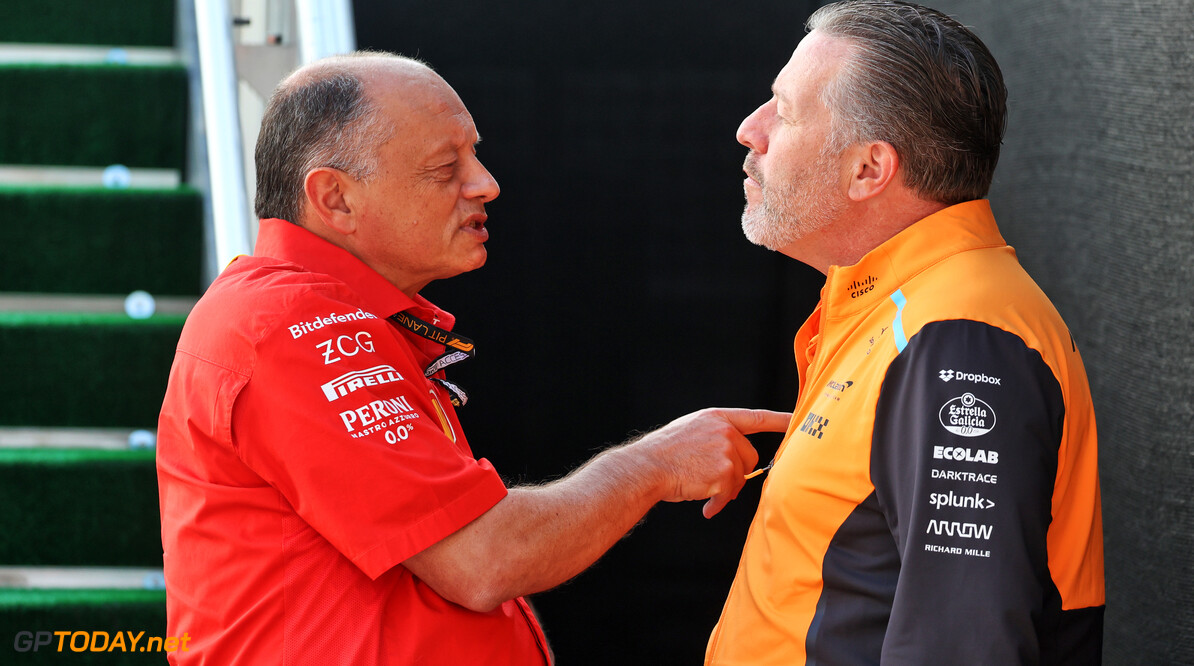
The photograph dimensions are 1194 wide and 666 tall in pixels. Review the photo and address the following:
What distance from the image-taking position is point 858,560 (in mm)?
1140

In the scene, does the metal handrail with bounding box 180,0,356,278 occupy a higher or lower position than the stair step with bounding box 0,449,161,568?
higher

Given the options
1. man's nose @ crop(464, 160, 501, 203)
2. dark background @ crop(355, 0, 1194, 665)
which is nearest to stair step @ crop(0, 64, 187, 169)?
dark background @ crop(355, 0, 1194, 665)

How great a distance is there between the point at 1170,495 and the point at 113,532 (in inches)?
78.8

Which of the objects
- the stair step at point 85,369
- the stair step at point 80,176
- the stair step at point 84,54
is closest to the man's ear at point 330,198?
the stair step at point 85,369

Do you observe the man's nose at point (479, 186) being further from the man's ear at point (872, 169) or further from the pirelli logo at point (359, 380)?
the man's ear at point (872, 169)

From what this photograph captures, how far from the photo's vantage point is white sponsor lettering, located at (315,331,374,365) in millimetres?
1155

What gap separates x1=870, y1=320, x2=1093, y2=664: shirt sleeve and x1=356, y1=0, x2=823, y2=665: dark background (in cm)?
119

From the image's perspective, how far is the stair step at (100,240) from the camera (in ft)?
7.32

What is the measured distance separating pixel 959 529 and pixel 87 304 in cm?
206

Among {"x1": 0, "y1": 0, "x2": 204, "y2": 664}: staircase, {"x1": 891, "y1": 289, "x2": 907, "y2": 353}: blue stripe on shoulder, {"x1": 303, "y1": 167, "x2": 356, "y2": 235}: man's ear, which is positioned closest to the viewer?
{"x1": 891, "y1": 289, "x2": 907, "y2": 353}: blue stripe on shoulder

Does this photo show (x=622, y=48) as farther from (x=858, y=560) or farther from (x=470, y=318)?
(x=858, y=560)

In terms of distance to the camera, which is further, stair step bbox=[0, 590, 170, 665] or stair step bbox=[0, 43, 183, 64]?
stair step bbox=[0, 43, 183, 64]

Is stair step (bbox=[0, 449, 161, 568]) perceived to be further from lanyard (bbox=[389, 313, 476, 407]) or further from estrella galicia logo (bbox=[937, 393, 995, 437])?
estrella galicia logo (bbox=[937, 393, 995, 437])

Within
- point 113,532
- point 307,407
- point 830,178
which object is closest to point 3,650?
point 113,532
